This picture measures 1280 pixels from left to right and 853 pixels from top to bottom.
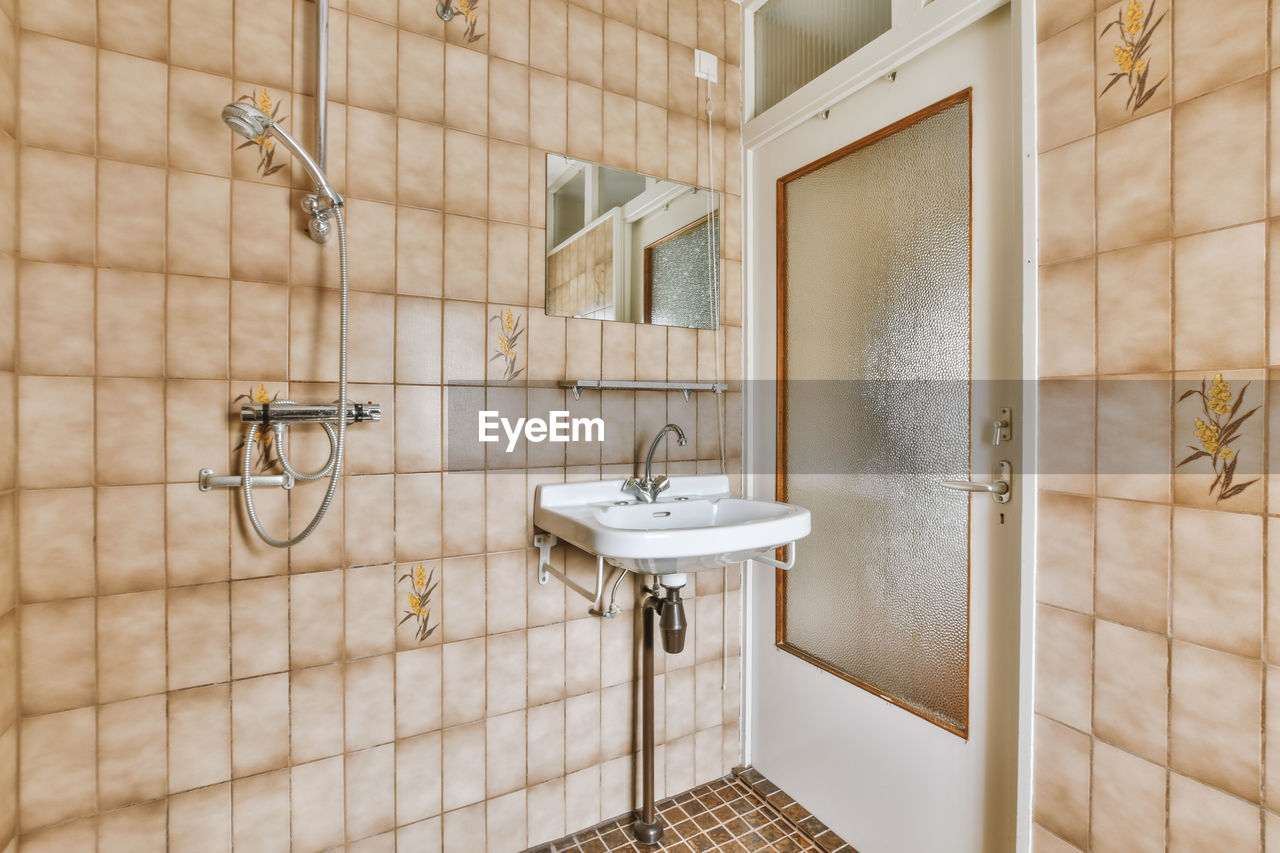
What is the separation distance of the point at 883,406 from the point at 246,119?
4.85 ft

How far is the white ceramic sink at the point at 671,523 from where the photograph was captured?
4.00 feet

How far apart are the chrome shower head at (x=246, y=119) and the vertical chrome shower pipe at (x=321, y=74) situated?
165mm

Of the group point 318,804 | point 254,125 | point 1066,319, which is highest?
point 254,125

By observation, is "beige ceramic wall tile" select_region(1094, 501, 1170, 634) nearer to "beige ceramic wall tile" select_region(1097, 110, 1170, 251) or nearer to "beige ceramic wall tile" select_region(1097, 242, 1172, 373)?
"beige ceramic wall tile" select_region(1097, 242, 1172, 373)

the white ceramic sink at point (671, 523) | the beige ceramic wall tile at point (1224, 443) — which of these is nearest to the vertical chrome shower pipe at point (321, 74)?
the white ceramic sink at point (671, 523)

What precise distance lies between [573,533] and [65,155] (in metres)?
1.25

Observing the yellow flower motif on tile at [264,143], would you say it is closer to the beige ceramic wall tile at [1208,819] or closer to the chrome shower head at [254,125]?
the chrome shower head at [254,125]

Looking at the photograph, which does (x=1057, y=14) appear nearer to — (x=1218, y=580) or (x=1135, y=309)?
(x=1135, y=309)

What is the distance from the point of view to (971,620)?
4.35ft

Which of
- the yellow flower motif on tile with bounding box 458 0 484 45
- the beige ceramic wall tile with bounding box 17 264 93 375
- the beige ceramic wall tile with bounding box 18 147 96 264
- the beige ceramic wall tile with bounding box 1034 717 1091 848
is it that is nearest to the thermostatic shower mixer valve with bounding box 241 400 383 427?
the beige ceramic wall tile with bounding box 17 264 93 375

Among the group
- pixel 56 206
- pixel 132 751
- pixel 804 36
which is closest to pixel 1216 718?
pixel 804 36

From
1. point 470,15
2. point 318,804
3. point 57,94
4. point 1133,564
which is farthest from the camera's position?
point 470,15

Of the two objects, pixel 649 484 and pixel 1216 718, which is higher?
pixel 649 484

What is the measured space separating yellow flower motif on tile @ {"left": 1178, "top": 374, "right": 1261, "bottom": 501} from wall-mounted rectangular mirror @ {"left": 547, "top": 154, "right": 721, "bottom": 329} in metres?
1.18
